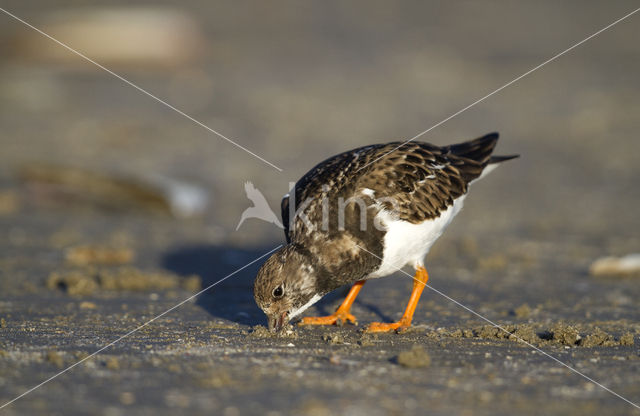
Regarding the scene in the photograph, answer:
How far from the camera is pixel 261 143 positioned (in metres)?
10.9

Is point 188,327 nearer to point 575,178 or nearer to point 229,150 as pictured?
point 229,150

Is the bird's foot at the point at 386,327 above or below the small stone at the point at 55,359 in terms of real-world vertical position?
above

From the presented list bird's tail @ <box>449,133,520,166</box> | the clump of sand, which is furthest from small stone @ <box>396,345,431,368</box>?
the clump of sand

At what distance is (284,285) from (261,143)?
6.77 m

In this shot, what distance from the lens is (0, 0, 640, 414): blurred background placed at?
18.7 ft

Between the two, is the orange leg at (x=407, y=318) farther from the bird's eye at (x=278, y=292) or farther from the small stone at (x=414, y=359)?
the small stone at (x=414, y=359)

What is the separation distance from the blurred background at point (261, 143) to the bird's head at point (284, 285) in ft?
1.29

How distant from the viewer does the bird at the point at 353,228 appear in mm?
4328

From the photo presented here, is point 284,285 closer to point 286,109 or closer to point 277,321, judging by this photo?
point 277,321

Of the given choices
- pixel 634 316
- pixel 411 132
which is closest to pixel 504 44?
pixel 411 132

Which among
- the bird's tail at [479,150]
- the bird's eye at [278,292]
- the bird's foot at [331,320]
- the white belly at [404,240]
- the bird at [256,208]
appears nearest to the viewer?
the bird's eye at [278,292]

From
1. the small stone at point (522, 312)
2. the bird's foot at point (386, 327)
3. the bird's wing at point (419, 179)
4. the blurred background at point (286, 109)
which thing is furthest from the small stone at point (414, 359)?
the blurred background at point (286, 109)

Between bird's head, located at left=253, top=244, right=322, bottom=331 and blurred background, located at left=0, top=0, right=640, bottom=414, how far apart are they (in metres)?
0.39

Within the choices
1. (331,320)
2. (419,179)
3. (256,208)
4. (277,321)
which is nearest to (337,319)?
(331,320)
